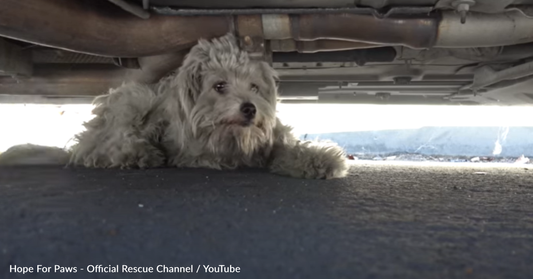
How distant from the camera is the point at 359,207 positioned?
4.68 ft

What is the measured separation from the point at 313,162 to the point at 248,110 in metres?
0.43

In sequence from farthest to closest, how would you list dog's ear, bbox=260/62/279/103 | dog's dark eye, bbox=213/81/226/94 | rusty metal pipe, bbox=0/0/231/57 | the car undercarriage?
dog's ear, bbox=260/62/279/103
dog's dark eye, bbox=213/81/226/94
the car undercarriage
rusty metal pipe, bbox=0/0/231/57

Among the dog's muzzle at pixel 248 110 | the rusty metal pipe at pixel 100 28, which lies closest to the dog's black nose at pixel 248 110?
the dog's muzzle at pixel 248 110

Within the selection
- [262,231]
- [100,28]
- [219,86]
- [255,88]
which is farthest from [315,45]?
[262,231]

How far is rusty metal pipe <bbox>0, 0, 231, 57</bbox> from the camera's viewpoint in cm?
217

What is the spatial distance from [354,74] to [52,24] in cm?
208

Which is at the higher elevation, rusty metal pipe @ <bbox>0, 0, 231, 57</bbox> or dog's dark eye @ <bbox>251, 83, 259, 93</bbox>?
rusty metal pipe @ <bbox>0, 0, 231, 57</bbox>

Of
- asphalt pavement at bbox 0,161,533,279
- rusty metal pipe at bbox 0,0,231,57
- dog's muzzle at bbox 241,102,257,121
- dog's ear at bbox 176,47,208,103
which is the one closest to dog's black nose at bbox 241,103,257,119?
dog's muzzle at bbox 241,102,257,121

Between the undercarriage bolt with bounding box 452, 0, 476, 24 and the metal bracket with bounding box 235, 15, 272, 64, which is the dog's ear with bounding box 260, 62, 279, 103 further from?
the undercarriage bolt with bounding box 452, 0, 476, 24

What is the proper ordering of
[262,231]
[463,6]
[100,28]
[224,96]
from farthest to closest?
1. [224,96]
2. [100,28]
3. [463,6]
4. [262,231]

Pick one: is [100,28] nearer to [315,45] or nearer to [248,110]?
[248,110]

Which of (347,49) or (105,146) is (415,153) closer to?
(347,49)

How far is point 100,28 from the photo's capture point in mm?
2410

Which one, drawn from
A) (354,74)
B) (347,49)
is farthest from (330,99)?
(347,49)
